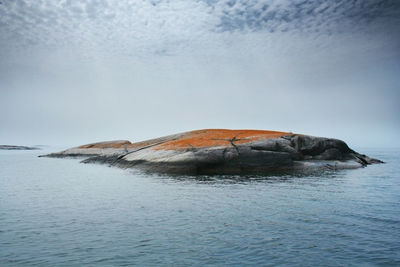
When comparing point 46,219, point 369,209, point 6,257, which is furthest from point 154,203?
point 369,209

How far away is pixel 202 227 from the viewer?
36.4ft

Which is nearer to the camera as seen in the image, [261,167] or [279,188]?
[279,188]

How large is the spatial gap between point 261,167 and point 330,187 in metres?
11.7

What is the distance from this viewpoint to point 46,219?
12273mm

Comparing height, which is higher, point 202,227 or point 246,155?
point 246,155

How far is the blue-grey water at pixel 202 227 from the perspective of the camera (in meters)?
8.23

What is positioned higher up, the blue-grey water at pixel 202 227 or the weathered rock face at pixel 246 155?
the weathered rock face at pixel 246 155

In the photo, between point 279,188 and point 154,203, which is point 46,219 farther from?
point 279,188

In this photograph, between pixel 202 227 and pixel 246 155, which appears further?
pixel 246 155

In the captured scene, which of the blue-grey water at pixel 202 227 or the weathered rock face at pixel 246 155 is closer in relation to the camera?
the blue-grey water at pixel 202 227

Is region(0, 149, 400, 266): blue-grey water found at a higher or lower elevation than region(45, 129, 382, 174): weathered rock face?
lower

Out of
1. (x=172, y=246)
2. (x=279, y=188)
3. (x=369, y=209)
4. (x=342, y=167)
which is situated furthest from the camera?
(x=342, y=167)

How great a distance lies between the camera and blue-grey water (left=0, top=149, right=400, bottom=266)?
8234mm

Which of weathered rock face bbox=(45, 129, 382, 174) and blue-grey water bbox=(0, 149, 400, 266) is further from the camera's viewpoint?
weathered rock face bbox=(45, 129, 382, 174)
